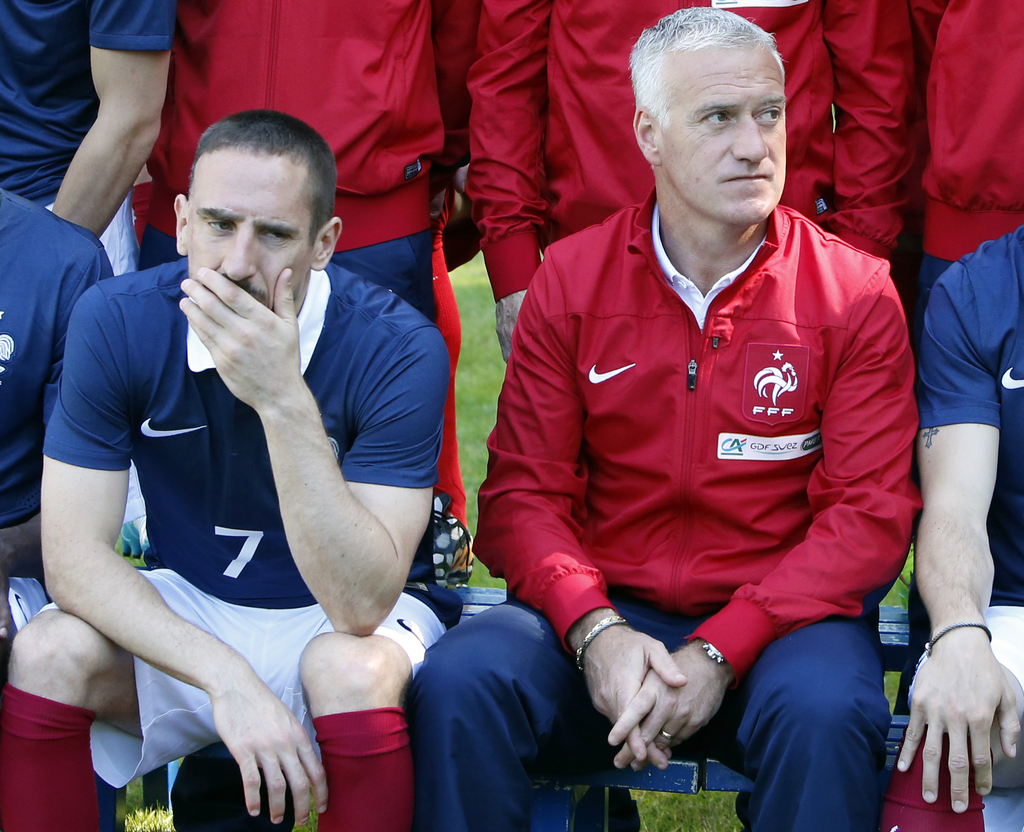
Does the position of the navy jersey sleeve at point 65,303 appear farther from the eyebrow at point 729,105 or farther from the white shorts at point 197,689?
the eyebrow at point 729,105

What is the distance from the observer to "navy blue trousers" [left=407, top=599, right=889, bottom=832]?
2709 mm

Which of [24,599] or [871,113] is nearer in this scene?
[24,599]

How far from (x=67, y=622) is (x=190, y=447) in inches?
18.9

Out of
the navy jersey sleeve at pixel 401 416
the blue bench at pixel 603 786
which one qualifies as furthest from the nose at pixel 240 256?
the blue bench at pixel 603 786

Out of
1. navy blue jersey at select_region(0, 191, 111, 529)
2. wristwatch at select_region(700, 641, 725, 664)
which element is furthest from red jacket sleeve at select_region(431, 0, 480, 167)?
wristwatch at select_region(700, 641, 725, 664)

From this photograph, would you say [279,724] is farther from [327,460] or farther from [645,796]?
[645,796]

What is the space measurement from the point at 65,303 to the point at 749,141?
1731 millimetres

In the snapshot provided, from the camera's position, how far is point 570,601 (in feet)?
10.1

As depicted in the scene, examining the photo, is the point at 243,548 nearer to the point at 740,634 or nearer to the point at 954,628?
the point at 740,634

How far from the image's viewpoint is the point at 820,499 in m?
3.15

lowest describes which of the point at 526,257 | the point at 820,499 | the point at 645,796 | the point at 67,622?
the point at 645,796

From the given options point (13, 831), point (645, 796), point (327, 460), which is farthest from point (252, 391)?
point (645, 796)

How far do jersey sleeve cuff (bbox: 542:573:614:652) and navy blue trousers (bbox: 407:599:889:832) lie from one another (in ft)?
0.14

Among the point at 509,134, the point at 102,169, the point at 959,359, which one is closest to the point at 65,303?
the point at 102,169
